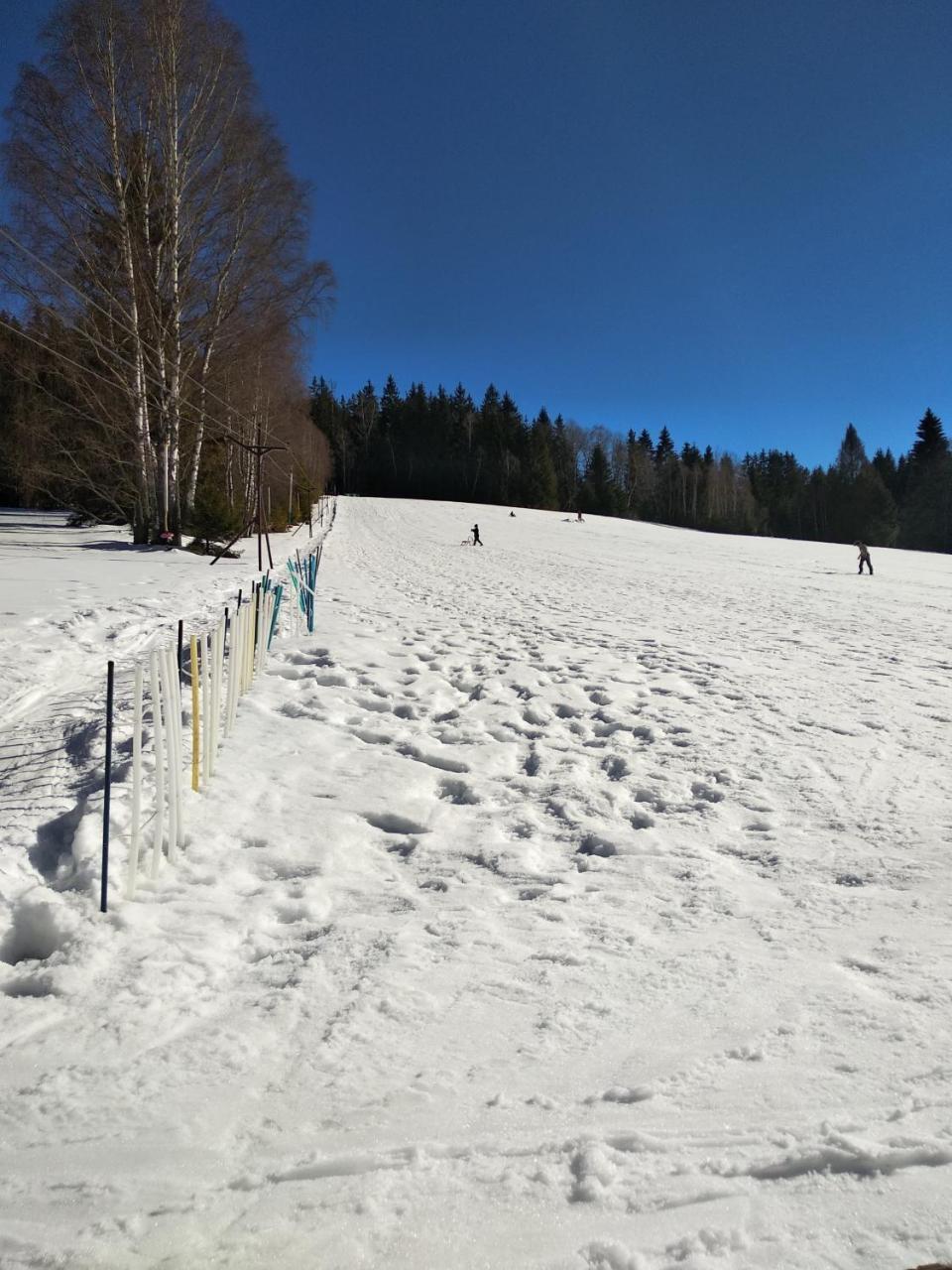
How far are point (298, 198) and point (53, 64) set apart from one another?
4.96 m

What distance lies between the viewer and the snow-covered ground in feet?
5.50

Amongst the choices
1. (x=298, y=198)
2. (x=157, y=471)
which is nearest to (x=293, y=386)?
(x=298, y=198)

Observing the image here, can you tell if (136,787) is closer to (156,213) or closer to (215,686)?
(215,686)

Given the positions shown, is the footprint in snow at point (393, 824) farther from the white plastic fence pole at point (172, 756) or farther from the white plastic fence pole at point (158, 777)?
the white plastic fence pole at point (158, 777)

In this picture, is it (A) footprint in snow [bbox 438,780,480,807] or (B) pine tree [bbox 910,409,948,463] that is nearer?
(A) footprint in snow [bbox 438,780,480,807]

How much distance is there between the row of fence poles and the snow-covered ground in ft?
0.48

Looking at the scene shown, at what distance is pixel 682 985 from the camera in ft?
8.53

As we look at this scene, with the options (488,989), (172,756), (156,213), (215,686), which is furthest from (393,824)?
(156,213)

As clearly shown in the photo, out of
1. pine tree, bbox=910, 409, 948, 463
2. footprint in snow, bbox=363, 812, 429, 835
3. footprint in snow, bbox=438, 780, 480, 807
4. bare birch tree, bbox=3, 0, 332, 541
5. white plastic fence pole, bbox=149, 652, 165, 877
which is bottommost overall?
footprint in snow, bbox=363, 812, 429, 835

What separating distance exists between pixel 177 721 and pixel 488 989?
2.01 meters

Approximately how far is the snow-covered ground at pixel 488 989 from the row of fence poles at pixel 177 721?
0.48 ft

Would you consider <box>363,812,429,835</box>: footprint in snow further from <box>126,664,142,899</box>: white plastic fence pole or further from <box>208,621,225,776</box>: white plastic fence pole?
<box>126,664,142,899</box>: white plastic fence pole

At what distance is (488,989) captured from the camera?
8.48 feet

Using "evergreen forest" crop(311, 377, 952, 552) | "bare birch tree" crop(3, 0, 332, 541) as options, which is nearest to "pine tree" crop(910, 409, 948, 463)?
"evergreen forest" crop(311, 377, 952, 552)
